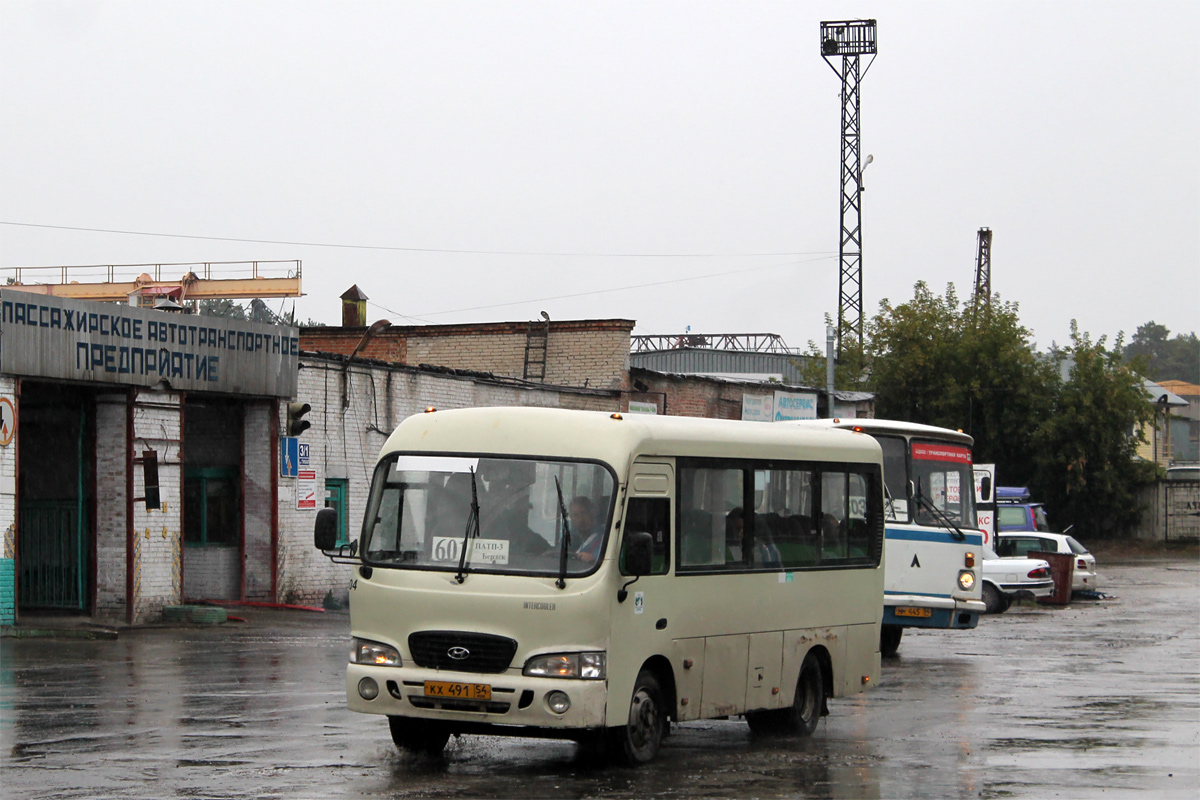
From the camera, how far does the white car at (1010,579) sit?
31.1m

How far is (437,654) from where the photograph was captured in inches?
400

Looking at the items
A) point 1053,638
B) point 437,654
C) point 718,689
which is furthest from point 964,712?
point 1053,638

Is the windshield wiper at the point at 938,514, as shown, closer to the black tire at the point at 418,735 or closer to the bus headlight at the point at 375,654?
the black tire at the point at 418,735

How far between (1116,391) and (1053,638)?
39.1m

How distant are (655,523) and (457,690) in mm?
1828

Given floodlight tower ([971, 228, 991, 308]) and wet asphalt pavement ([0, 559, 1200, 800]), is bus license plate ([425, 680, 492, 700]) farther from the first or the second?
floodlight tower ([971, 228, 991, 308])

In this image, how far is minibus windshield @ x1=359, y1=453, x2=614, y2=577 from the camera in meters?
10.3

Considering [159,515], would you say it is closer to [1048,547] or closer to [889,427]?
[889,427]

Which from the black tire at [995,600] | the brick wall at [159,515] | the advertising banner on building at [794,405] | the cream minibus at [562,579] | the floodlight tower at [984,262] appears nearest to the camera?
the cream minibus at [562,579]

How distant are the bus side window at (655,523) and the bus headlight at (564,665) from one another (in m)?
0.93

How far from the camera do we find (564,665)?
998 cm

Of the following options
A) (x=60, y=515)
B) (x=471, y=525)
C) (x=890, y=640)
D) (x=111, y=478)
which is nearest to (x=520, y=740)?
(x=471, y=525)

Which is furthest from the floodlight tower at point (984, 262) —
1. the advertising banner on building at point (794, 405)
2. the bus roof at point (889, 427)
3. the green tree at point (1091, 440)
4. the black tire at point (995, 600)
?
the bus roof at point (889, 427)

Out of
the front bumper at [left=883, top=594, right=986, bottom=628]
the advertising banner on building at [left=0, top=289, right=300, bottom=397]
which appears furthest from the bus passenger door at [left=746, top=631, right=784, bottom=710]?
the advertising banner on building at [left=0, top=289, right=300, bottom=397]
